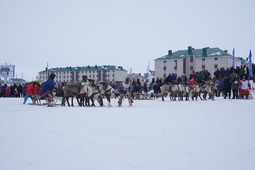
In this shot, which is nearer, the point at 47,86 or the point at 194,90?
the point at 47,86

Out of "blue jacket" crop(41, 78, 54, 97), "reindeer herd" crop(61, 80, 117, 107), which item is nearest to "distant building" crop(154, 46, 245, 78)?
"reindeer herd" crop(61, 80, 117, 107)

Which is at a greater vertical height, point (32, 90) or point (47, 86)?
point (47, 86)

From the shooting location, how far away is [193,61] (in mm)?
69000

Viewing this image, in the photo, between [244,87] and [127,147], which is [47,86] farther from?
[244,87]

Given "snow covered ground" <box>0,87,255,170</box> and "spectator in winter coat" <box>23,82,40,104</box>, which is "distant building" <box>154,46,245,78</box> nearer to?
"spectator in winter coat" <box>23,82,40,104</box>

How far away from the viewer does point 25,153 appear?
12.2 ft

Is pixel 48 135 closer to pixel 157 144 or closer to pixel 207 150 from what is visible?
pixel 157 144

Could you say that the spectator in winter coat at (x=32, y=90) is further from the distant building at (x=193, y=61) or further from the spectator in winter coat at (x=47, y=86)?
the distant building at (x=193, y=61)

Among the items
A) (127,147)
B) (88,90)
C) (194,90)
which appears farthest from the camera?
(194,90)

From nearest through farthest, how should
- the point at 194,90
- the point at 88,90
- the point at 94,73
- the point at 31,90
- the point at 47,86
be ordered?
the point at 88,90, the point at 47,86, the point at 31,90, the point at 194,90, the point at 94,73

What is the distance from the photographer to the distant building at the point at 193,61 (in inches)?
2530

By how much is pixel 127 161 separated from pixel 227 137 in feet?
8.20

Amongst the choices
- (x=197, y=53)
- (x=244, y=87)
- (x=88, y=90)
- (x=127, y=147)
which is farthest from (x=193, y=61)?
(x=127, y=147)

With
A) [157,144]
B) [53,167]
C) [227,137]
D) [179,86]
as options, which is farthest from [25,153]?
[179,86]
